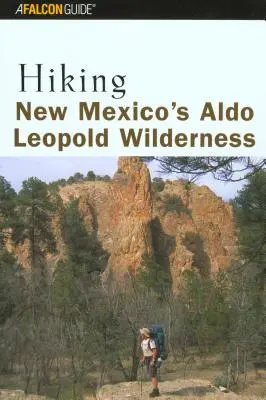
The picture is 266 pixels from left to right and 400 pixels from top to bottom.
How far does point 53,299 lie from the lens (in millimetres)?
23797

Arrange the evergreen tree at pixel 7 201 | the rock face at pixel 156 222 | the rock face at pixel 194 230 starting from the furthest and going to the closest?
1. the rock face at pixel 194 230
2. the rock face at pixel 156 222
3. the evergreen tree at pixel 7 201

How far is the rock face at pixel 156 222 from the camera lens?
48.5 metres

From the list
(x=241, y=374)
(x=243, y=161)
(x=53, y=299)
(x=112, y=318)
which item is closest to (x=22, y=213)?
(x=53, y=299)

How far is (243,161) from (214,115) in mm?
2348

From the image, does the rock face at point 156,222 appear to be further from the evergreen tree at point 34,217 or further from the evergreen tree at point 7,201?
the evergreen tree at point 7,201

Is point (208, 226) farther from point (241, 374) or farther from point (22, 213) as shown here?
point (241, 374)

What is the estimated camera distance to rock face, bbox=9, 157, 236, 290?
4853 cm
